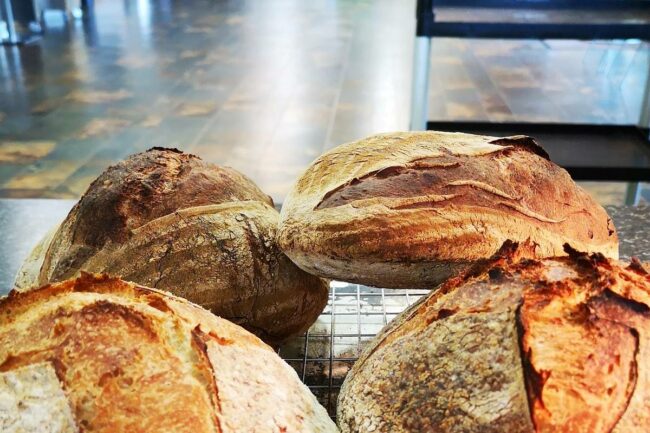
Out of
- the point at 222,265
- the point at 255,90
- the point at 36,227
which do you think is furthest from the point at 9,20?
the point at 222,265

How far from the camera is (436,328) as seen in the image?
61cm

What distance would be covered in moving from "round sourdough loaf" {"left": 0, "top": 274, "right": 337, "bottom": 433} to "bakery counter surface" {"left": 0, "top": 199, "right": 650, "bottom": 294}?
0.55 meters

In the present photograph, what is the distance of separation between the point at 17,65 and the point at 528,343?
499 cm

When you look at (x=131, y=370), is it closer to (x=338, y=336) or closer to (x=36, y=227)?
(x=338, y=336)

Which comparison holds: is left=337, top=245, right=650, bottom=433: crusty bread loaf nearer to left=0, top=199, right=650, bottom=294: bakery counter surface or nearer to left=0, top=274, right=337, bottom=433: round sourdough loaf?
left=0, top=274, right=337, bottom=433: round sourdough loaf

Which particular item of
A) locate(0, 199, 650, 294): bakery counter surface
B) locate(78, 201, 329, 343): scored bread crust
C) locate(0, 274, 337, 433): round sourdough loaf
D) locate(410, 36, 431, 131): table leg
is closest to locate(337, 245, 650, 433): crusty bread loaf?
locate(0, 274, 337, 433): round sourdough loaf

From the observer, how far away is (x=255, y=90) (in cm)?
432

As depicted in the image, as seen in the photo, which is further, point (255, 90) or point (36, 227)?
point (255, 90)

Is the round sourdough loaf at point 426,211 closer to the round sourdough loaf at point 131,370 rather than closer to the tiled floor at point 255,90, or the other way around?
the round sourdough loaf at point 131,370

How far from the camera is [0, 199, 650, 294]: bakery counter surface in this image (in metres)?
1.20

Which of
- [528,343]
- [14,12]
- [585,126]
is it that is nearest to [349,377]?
[528,343]

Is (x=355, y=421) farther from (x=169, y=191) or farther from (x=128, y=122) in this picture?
(x=128, y=122)

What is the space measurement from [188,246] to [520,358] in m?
0.44

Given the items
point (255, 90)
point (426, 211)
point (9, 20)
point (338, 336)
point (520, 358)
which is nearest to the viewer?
point (520, 358)
